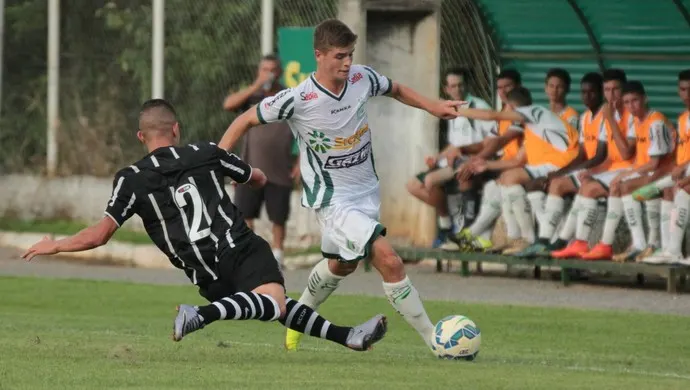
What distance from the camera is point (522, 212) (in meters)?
17.8

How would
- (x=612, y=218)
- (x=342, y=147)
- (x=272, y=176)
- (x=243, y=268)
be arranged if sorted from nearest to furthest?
1. (x=243, y=268)
2. (x=342, y=147)
3. (x=612, y=218)
4. (x=272, y=176)

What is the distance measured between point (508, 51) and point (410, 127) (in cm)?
155

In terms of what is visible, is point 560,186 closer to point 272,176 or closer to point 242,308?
point 272,176

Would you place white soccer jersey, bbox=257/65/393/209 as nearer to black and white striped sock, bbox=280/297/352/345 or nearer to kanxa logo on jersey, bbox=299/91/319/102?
kanxa logo on jersey, bbox=299/91/319/102

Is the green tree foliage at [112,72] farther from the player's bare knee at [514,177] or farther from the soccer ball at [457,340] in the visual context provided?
the soccer ball at [457,340]

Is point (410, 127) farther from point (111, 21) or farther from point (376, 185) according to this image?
point (376, 185)

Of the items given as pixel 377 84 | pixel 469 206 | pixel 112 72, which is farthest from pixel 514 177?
pixel 112 72

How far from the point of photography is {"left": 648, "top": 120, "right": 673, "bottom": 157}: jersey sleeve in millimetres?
16453

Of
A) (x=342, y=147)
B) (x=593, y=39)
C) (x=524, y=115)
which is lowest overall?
(x=342, y=147)

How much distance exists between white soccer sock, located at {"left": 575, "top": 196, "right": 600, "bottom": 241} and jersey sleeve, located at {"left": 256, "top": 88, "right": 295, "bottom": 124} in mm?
6496

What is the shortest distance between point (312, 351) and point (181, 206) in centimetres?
189

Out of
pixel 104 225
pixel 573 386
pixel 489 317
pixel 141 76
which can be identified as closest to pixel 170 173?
pixel 104 225

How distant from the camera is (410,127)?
20219mm

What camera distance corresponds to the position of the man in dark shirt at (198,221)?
9719 mm
